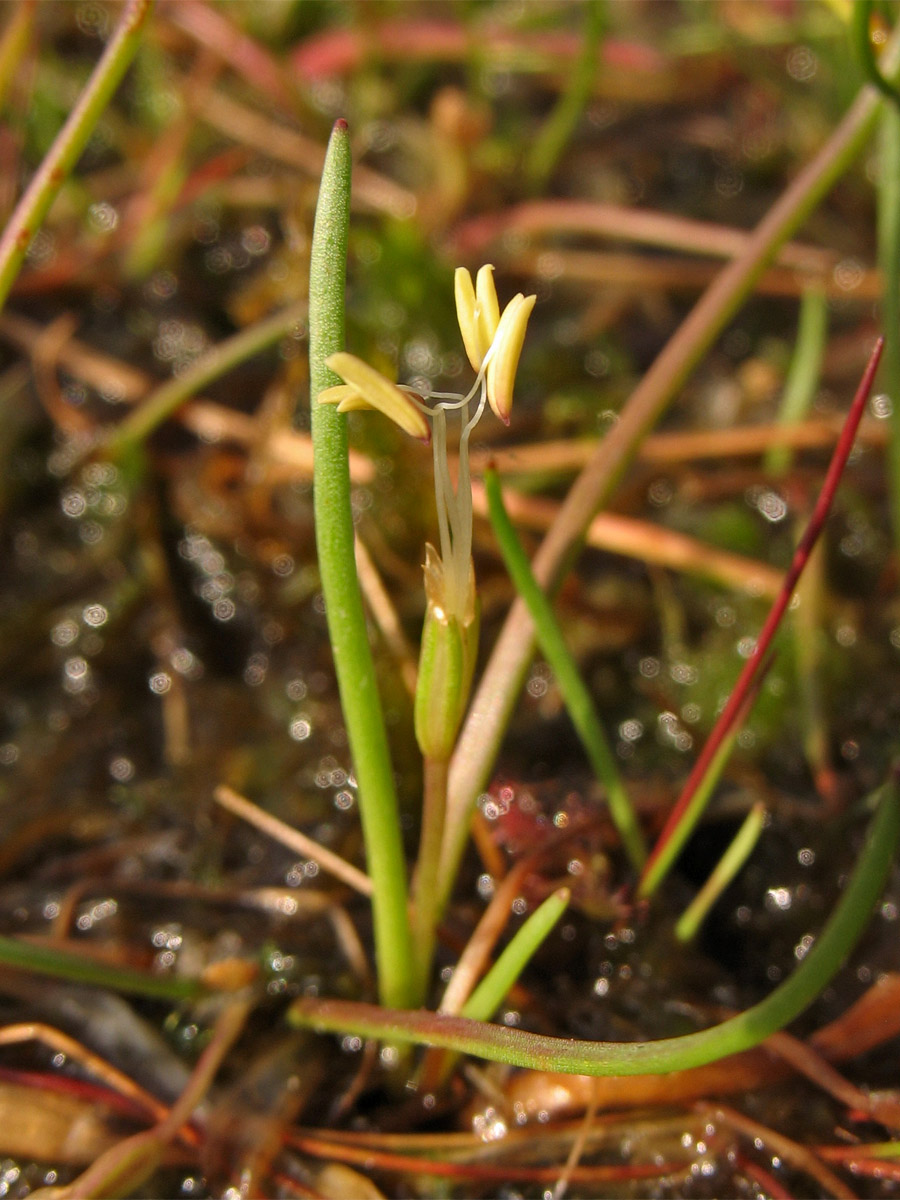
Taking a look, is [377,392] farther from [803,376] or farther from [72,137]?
[803,376]

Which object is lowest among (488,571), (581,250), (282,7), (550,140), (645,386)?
(488,571)

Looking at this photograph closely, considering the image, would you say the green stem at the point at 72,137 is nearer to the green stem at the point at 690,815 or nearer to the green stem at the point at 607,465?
the green stem at the point at 607,465

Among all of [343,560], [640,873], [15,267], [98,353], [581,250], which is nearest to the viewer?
[343,560]

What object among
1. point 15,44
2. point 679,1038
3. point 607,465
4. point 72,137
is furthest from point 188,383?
point 679,1038

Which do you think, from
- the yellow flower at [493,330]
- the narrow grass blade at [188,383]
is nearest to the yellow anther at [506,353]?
the yellow flower at [493,330]

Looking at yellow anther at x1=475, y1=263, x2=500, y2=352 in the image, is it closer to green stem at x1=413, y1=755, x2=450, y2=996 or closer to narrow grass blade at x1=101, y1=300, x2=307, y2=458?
green stem at x1=413, y1=755, x2=450, y2=996

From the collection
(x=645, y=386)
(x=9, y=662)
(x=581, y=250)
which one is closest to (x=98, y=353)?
(x=9, y=662)

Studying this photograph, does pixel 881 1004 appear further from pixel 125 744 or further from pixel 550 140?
pixel 550 140
